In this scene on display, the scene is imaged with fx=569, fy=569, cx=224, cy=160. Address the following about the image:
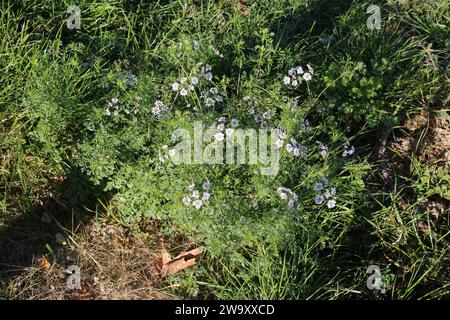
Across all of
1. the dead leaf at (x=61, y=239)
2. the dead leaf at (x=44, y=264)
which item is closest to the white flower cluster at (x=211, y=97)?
the dead leaf at (x=61, y=239)

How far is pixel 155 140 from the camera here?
341 centimetres

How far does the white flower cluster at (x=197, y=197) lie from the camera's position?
3.17m

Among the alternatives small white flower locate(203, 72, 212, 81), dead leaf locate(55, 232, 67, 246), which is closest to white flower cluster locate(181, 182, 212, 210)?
small white flower locate(203, 72, 212, 81)

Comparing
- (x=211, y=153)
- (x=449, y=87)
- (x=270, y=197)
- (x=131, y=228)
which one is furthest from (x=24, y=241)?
(x=449, y=87)

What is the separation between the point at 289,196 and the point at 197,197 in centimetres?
52

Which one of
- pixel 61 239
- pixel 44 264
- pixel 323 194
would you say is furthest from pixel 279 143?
pixel 44 264

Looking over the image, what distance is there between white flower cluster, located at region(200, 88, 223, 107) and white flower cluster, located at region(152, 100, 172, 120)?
246 mm

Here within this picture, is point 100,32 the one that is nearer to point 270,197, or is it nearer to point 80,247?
point 80,247

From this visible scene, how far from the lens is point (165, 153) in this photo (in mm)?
3307

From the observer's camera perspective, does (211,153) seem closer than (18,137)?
Yes

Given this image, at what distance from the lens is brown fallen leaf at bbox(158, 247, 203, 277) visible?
3.44m

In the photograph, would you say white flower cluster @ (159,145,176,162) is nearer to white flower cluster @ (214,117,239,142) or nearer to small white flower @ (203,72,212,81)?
white flower cluster @ (214,117,239,142)

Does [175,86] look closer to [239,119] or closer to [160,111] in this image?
[160,111]

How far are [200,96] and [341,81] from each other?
0.97 m
